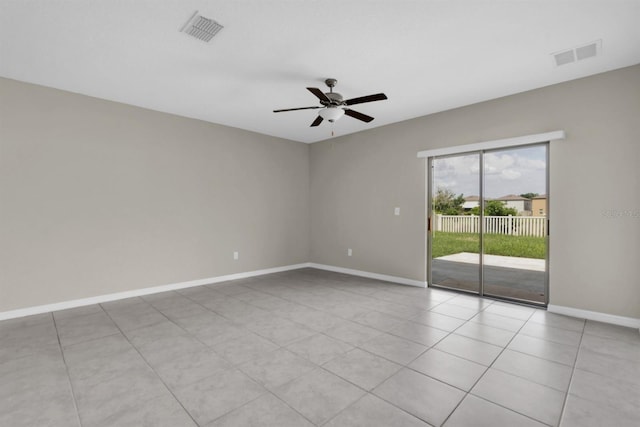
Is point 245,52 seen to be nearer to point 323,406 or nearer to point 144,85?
point 144,85

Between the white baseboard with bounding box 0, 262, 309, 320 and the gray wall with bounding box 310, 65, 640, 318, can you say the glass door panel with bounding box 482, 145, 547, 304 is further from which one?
the white baseboard with bounding box 0, 262, 309, 320

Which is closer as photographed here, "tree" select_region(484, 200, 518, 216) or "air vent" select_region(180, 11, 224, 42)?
"air vent" select_region(180, 11, 224, 42)

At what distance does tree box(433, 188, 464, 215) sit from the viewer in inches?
179

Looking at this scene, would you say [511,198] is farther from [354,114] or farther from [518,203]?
[354,114]

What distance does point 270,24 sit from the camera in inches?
95.9

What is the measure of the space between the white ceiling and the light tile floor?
2680 mm

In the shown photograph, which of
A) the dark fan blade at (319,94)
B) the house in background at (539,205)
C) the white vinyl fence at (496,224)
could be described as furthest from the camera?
the white vinyl fence at (496,224)

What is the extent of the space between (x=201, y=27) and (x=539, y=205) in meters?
4.20

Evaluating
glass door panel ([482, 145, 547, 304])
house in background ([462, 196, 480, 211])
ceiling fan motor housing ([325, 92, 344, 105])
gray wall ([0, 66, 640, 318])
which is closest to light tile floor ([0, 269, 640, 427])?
gray wall ([0, 66, 640, 318])

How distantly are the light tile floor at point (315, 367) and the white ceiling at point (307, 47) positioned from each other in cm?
268

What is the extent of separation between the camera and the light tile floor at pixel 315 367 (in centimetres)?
181

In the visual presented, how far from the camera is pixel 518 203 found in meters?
4.00

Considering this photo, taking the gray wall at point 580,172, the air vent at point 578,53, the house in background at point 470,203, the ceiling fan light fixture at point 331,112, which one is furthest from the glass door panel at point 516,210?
the ceiling fan light fixture at point 331,112

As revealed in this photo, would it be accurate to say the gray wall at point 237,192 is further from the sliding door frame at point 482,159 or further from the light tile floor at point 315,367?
the light tile floor at point 315,367
